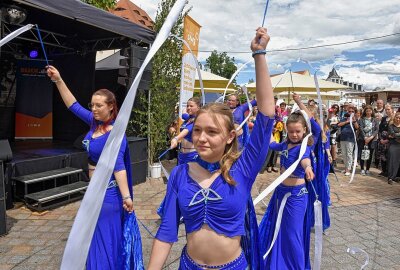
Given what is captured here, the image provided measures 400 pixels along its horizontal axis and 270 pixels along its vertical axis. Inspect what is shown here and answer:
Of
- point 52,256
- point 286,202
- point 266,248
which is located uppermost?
point 286,202

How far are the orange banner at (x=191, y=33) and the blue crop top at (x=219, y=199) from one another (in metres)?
5.95

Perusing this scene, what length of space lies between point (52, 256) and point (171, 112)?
5470mm

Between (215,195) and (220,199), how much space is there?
30 mm

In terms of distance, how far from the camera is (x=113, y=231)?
272 cm

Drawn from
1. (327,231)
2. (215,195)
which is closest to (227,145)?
(215,195)

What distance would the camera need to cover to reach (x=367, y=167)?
9562 millimetres

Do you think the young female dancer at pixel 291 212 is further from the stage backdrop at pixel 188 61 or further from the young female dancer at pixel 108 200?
the stage backdrop at pixel 188 61

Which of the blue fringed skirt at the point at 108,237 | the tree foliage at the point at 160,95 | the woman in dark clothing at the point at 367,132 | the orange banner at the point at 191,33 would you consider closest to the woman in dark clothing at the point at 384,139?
the woman in dark clothing at the point at 367,132

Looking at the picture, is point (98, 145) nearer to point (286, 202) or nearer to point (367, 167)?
point (286, 202)

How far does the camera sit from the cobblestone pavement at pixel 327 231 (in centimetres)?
376

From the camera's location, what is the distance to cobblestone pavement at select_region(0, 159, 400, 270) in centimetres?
376

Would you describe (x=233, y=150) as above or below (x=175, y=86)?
below

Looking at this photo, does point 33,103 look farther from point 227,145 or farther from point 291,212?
point 227,145

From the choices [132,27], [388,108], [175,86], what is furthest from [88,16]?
[388,108]
